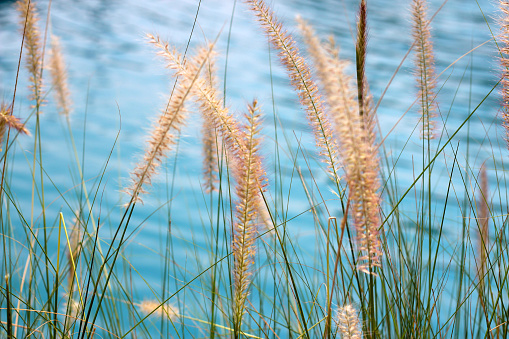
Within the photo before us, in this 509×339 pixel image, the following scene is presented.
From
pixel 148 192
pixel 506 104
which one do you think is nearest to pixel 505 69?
pixel 506 104

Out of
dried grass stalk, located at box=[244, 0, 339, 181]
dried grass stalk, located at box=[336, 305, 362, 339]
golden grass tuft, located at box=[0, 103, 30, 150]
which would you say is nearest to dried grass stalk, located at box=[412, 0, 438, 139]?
dried grass stalk, located at box=[244, 0, 339, 181]

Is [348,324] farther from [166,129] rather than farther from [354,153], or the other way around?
[166,129]

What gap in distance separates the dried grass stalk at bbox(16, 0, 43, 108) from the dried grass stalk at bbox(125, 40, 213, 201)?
0.58 meters

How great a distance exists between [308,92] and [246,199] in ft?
0.81

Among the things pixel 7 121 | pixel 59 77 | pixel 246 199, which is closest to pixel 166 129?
pixel 246 199

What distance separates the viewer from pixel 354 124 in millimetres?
728

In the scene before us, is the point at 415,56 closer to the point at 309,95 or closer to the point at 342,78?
the point at 309,95

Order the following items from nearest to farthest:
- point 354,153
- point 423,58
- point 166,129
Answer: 1. point 354,153
2. point 166,129
3. point 423,58

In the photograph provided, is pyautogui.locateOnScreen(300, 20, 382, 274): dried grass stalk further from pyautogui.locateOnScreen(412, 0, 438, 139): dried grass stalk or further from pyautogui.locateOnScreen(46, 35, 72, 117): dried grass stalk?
pyautogui.locateOnScreen(46, 35, 72, 117): dried grass stalk

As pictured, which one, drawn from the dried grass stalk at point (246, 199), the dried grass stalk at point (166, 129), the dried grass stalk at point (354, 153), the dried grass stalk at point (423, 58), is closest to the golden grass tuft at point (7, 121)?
the dried grass stalk at point (166, 129)

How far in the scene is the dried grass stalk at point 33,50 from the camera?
1388 millimetres

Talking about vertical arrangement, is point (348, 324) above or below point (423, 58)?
below

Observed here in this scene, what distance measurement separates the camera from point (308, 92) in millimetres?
935

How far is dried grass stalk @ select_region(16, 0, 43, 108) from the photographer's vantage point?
1388 mm
